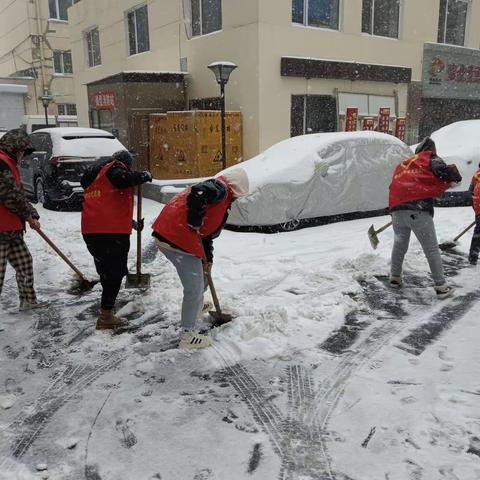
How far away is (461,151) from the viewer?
903cm

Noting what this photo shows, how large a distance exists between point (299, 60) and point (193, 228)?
34.5ft

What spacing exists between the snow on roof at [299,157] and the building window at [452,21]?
10903 mm

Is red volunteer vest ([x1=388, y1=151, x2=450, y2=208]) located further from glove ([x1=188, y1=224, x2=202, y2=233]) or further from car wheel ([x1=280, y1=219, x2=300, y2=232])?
car wheel ([x1=280, y1=219, x2=300, y2=232])

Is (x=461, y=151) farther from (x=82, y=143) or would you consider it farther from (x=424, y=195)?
(x=82, y=143)

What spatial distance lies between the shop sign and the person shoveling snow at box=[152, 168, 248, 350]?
14.7 metres

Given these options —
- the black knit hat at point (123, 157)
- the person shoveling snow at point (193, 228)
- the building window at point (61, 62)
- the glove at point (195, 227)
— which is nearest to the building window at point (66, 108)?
the building window at point (61, 62)

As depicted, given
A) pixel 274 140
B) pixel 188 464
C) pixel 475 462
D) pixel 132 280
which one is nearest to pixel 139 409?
pixel 188 464

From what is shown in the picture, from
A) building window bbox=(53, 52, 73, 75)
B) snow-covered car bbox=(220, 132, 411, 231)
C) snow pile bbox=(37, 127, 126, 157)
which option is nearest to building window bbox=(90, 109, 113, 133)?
snow pile bbox=(37, 127, 126, 157)

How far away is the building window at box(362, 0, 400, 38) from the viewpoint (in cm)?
1463

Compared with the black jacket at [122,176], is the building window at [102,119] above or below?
above

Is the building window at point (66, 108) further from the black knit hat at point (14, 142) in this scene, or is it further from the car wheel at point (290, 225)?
the black knit hat at point (14, 142)

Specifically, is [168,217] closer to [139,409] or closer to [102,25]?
[139,409]

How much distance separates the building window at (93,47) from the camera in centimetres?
2062

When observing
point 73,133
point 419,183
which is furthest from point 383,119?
point 419,183
